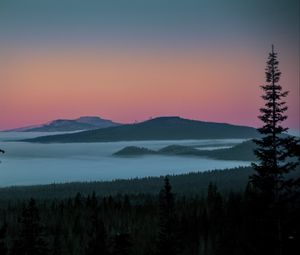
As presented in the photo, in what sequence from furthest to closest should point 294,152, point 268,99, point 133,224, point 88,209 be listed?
1. point 88,209
2. point 133,224
3. point 268,99
4. point 294,152

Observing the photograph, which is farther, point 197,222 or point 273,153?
point 197,222

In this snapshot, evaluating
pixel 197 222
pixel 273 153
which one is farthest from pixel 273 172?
pixel 197 222

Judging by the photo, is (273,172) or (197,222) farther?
(197,222)

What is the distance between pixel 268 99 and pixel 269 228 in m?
9.05

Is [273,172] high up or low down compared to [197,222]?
up

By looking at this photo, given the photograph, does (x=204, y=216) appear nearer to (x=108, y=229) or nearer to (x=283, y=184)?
(x=108, y=229)

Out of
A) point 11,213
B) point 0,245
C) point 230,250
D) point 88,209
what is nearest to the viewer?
point 0,245

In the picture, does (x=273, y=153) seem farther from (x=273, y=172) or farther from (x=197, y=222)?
(x=197, y=222)

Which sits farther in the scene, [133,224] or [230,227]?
[133,224]

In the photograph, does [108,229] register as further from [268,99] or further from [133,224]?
[268,99]

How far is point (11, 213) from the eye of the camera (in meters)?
164

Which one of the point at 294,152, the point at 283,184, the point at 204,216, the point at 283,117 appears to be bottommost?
the point at 204,216

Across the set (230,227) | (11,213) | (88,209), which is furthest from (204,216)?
(11,213)

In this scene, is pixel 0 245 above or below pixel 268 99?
below
